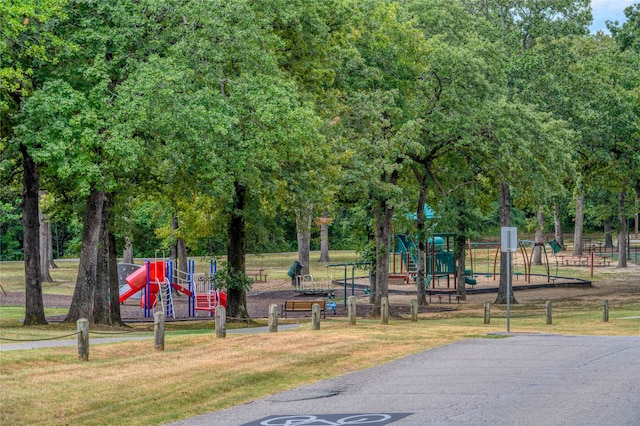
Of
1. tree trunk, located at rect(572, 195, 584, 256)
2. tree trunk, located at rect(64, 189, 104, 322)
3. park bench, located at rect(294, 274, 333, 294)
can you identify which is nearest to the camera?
tree trunk, located at rect(64, 189, 104, 322)

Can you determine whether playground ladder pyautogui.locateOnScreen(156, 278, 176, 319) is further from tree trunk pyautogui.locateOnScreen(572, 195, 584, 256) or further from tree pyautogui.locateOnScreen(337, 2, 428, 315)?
tree trunk pyautogui.locateOnScreen(572, 195, 584, 256)

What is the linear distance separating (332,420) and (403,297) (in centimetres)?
3572

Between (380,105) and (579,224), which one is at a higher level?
(380,105)

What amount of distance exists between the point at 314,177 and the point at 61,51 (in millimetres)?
8852

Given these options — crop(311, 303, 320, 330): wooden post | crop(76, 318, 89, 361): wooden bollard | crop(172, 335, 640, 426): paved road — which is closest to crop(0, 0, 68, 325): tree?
crop(76, 318, 89, 361): wooden bollard

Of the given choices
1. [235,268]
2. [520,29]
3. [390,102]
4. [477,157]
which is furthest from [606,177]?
[235,268]

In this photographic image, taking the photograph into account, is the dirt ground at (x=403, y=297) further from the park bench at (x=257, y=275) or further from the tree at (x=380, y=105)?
the tree at (x=380, y=105)

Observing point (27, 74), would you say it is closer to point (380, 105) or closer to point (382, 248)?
point (380, 105)

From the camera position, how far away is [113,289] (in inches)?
1353

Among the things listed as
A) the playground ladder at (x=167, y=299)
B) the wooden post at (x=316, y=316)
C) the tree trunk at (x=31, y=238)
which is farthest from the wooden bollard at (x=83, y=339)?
the playground ladder at (x=167, y=299)

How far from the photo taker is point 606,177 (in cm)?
5434

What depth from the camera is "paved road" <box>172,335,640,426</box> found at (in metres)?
14.1

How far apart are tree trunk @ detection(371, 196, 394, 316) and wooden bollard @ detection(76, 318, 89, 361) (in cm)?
1839

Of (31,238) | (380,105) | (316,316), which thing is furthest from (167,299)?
(316,316)
